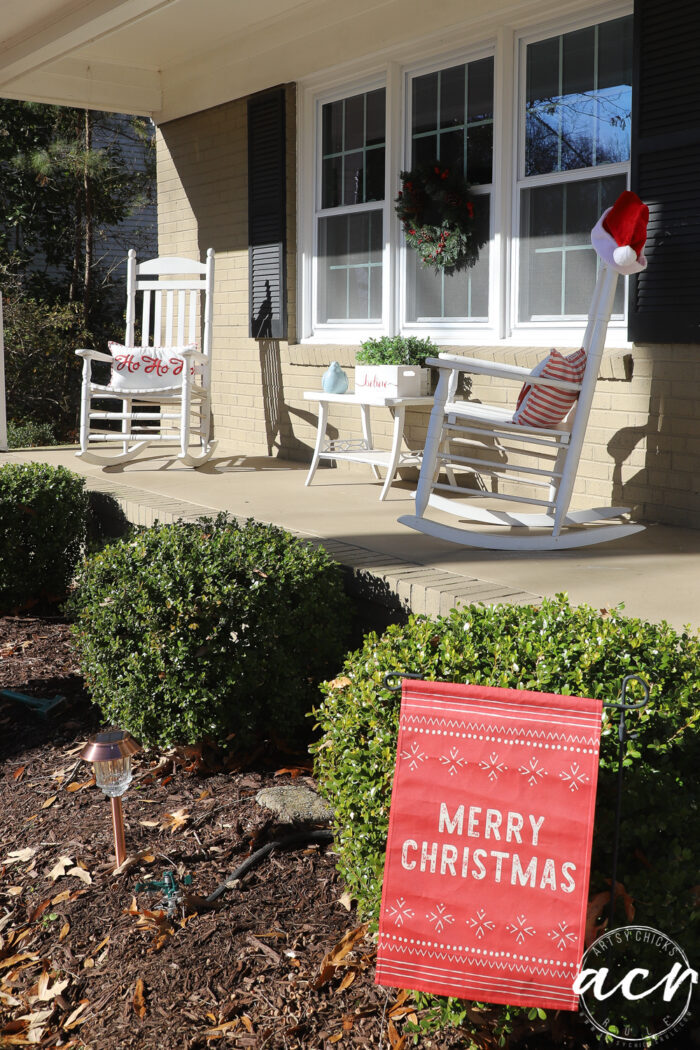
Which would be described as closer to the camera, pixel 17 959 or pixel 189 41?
pixel 17 959

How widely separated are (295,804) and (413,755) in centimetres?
100

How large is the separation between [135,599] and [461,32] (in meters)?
3.57

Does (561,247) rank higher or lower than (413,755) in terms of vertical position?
higher

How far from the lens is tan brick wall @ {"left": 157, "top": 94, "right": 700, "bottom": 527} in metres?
4.08

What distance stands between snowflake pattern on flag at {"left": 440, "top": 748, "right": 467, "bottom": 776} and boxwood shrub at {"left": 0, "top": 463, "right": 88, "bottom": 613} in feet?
9.73

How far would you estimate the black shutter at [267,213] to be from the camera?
6.07 meters

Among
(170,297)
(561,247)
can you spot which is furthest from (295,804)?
(170,297)

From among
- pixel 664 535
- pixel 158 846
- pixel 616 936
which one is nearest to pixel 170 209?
pixel 664 535

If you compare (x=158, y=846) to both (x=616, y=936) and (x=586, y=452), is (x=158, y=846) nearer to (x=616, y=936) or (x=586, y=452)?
(x=616, y=936)

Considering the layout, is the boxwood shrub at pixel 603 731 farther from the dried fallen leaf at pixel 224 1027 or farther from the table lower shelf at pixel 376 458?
the table lower shelf at pixel 376 458

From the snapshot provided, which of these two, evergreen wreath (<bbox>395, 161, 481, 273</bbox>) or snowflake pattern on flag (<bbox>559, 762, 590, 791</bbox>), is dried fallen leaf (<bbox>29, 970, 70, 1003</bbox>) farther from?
evergreen wreath (<bbox>395, 161, 481, 273</bbox>)

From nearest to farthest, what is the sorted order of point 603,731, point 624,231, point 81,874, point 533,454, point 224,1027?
1. point 603,731
2. point 224,1027
3. point 81,874
4. point 624,231
5. point 533,454

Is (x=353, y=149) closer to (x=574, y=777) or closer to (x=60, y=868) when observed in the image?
(x=60, y=868)

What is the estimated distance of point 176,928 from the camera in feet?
6.53
